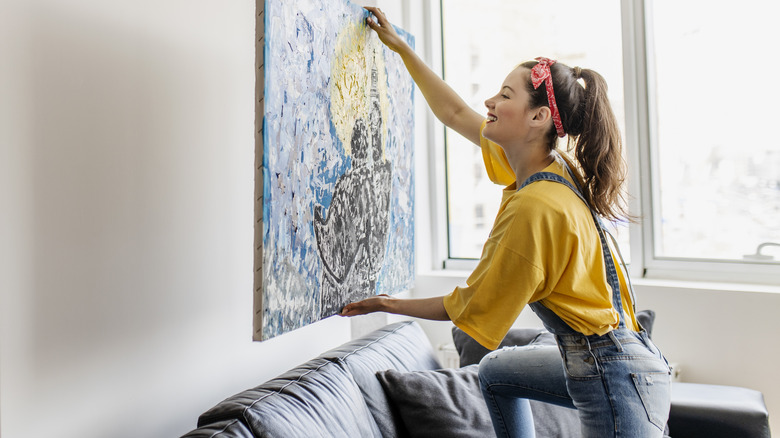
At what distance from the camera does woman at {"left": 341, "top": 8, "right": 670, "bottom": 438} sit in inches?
52.2

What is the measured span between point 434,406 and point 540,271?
71 centimetres

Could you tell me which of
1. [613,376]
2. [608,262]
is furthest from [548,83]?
[613,376]

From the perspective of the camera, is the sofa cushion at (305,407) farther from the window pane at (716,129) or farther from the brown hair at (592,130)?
the window pane at (716,129)

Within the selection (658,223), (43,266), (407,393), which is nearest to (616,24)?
(658,223)

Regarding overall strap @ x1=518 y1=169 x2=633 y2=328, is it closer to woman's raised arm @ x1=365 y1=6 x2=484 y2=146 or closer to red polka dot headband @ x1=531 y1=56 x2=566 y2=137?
red polka dot headband @ x1=531 y1=56 x2=566 y2=137

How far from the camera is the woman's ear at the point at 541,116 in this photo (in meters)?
1.50

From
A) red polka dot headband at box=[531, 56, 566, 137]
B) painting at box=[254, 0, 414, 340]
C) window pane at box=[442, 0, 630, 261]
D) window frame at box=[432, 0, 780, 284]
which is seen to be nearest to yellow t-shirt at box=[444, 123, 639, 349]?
red polka dot headband at box=[531, 56, 566, 137]

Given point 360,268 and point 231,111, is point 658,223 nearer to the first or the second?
point 360,268

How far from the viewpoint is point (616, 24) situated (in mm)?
2875

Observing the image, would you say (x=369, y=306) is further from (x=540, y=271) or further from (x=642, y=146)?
(x=642, y=146)

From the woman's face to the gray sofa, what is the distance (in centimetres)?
77

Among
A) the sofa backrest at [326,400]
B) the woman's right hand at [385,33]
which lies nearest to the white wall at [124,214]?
the sofa backrest at [326,400]

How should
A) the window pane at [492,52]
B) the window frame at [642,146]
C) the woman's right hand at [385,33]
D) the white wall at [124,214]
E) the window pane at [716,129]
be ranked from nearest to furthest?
the white wall at [124,214] < the woman's right hand at [385,33] < the window pane at [716,129] < the window frame at [642,146] < the window pane at [492,52]

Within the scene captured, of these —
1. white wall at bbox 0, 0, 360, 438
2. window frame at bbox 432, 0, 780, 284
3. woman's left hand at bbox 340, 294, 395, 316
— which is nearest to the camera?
white wall at bbox 0, 0, 360, 438
